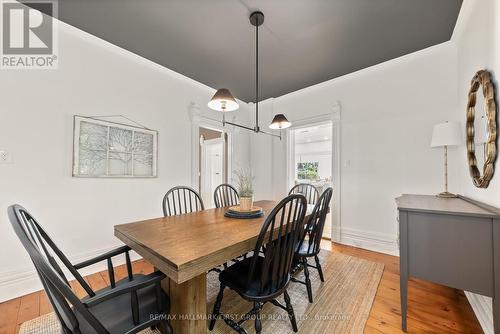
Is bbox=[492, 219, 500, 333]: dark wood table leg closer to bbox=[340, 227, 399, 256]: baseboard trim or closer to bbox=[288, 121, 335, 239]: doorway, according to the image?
bbox=[340, 227, 399, 256]: baseboard trim

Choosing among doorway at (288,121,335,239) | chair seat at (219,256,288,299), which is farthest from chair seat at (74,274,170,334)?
doorway at (288,121,335,239)

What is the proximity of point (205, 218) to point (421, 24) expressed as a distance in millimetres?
2866

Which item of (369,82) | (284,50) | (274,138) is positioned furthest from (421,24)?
(274,138)

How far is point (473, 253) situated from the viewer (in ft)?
4.22

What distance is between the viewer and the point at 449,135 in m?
2.12

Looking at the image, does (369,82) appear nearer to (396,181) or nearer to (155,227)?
(396,181)

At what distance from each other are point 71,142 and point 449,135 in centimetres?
387

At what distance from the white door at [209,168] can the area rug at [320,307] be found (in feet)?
9.35

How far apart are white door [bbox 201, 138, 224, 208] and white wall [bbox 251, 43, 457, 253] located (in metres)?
2.40

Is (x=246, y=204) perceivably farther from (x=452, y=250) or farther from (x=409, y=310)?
(x=409, y=310)

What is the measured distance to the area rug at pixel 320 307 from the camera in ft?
4.98

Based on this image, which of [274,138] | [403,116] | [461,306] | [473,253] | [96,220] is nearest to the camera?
[473,253]

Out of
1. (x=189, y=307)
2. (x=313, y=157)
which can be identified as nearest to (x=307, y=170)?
(x=313, y=157)

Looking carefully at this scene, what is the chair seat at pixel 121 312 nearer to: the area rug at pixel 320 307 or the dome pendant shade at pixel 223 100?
the area rug at pixel 320 307
